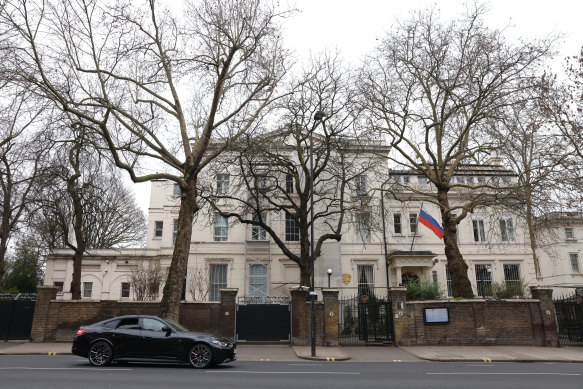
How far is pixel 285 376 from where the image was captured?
11.0 m

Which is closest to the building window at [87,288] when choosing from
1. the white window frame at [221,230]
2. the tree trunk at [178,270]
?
the white window frame at [221,230]

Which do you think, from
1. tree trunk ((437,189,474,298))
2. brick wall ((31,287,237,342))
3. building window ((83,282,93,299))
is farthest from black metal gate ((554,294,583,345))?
building window ((83,282,93,299))

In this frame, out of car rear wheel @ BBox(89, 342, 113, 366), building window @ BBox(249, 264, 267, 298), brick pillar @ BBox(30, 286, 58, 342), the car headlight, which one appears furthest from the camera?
building window @ BBox(249, 264, 267, 298)

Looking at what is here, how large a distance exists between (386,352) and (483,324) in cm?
548

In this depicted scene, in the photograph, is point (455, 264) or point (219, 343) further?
point (455, 264)

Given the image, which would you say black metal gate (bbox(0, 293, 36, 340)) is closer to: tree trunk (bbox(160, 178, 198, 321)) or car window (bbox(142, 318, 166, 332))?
tree trunk (bbox(160, 178, 198, 321))

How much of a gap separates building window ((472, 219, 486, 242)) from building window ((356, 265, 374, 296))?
10.0 m

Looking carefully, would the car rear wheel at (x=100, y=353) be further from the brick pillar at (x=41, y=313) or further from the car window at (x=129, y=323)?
the brick pillar at (x=41, y=313)

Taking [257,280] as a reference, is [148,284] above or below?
below

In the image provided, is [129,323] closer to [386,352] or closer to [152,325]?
[152,325]

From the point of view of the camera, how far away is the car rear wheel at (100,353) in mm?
12609

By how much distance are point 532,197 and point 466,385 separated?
1403cm

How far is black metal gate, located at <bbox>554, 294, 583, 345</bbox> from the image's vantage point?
20252 mm

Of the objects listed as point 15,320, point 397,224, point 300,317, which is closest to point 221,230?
point 397,224
